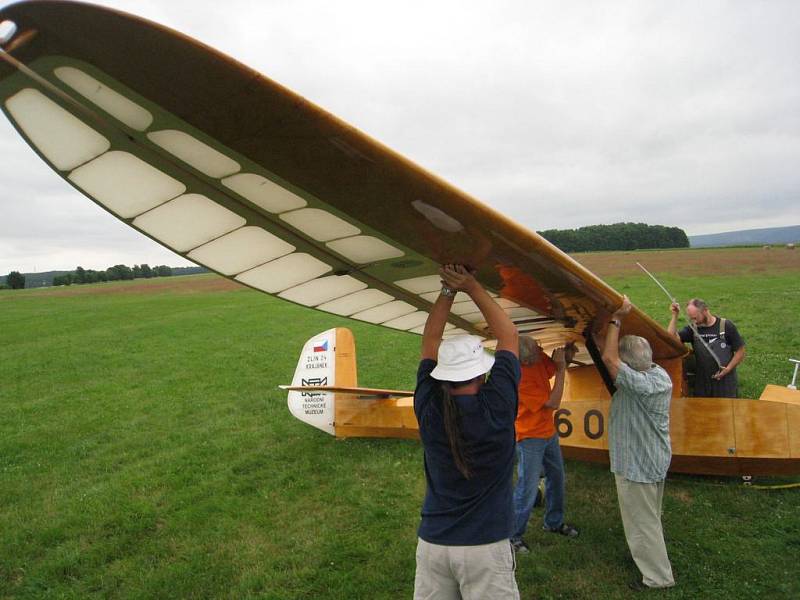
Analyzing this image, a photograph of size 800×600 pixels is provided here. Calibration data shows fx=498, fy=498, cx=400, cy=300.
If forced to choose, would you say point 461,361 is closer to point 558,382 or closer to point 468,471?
point 468,471

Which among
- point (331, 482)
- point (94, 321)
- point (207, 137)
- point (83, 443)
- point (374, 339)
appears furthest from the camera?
point (94, 321)

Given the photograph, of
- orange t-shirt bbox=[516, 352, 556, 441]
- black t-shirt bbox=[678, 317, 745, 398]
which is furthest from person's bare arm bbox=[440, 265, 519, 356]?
black t-shirt bbox=[678, 317, 745, 398]

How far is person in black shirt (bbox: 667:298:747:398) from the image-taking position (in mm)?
5355

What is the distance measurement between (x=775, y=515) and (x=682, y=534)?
3.03ft

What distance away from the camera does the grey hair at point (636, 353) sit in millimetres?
3350

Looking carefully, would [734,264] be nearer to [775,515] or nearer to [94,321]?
[775,515]

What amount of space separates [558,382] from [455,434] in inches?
92.4

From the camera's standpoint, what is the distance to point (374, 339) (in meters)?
15.5

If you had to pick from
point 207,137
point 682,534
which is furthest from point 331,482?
point 207,137

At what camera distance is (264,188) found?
7.46 ft

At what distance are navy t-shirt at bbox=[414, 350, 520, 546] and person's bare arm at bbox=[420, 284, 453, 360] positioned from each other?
0.75 ft

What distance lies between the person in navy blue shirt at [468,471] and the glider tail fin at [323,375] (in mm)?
4620

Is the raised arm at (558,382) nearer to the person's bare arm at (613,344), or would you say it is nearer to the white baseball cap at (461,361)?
the person's bare arm at (613,344)

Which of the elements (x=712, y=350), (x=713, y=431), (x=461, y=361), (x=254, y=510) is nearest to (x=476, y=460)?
(x=461, y=361)
